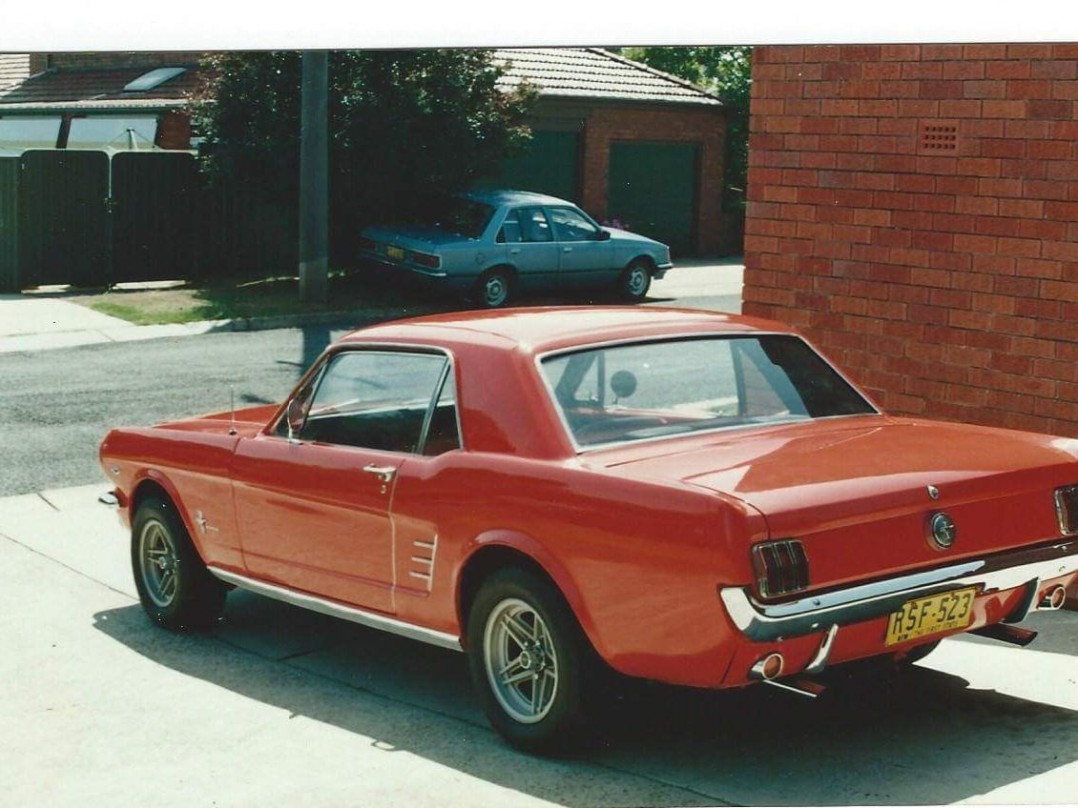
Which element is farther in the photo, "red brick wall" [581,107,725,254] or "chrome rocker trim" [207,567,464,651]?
"red brick wall" [581,107,725,254]

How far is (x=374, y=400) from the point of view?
6105 millimetres

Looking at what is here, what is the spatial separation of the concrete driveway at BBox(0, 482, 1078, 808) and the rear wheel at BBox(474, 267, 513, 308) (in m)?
12.7

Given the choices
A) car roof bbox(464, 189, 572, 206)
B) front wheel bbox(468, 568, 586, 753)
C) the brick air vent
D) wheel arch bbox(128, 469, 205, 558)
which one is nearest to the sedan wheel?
car roof bbox(464, 189, 572, 206)

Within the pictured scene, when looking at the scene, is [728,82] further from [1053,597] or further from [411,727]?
[411,727]

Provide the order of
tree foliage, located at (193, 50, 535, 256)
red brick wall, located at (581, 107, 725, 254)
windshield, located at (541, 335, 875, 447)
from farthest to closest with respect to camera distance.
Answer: red brick wall, located at (581, 107, 725, 254), tree foliage, located at (193, 50, 535, 256), windshield, located at (541, 335, 875, 447)

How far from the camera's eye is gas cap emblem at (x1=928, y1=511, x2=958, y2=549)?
484 cm

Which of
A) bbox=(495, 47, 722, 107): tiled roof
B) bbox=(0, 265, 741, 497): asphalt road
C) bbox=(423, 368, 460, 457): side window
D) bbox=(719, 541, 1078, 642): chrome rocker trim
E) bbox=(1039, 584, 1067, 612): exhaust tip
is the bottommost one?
bbox=(0, 265, 741, 497): asphalt road

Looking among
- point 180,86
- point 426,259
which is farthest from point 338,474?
point 180,86

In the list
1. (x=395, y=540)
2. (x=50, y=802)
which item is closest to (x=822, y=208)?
(x=395, y=540)

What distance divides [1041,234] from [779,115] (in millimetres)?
1761

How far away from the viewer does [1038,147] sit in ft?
23.8

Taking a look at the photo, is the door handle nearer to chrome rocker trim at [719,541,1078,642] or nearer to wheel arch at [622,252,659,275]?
chrome rocker trim at [719,541,1078,642]

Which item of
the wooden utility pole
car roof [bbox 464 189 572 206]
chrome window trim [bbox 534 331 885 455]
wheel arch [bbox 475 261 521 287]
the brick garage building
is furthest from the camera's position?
the brick garage building

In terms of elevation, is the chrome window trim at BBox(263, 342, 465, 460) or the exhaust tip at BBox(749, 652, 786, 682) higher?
the chrome window trim at BBox(263, 342, 465, 460)
